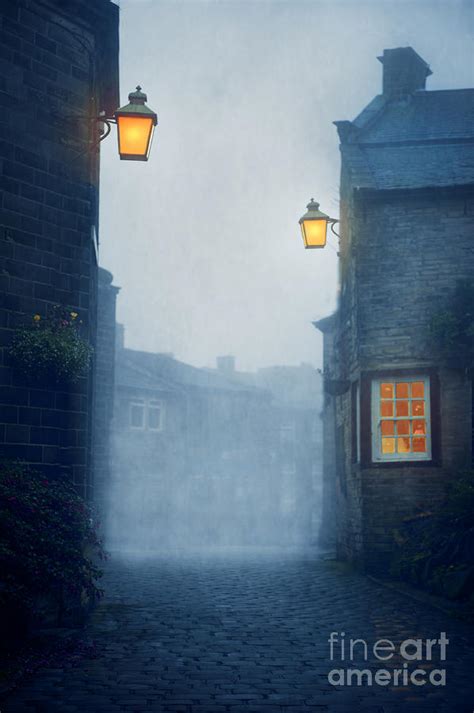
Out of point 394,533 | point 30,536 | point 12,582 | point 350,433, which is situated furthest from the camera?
point 350,433

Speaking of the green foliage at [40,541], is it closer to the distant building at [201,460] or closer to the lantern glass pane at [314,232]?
the lantern glass pane at [314,232]

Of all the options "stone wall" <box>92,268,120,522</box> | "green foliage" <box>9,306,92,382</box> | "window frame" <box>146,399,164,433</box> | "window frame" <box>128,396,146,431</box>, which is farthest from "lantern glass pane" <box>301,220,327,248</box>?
"window frame" <box>146,399,164,433</box>

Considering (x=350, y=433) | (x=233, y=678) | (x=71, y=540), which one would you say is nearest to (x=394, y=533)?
(x=350, y=433)

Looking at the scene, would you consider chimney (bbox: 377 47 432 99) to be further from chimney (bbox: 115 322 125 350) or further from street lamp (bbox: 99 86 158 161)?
chimney (bbox: 115 322 125 350)

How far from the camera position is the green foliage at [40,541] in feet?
23.2

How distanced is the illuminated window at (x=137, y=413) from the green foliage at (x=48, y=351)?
119ft

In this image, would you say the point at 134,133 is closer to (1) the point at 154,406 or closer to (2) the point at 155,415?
(1) the point at 154,406

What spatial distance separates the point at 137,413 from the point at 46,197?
1438 inches

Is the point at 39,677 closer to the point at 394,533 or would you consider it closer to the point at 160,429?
the point at 394,533

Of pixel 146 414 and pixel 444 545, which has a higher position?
pixel 146 414

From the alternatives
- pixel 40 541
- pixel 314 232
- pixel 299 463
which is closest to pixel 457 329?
pixel 314 232

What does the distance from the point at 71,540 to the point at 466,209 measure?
9945 mm

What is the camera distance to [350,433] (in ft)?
52.7

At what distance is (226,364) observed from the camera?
2660 inches
